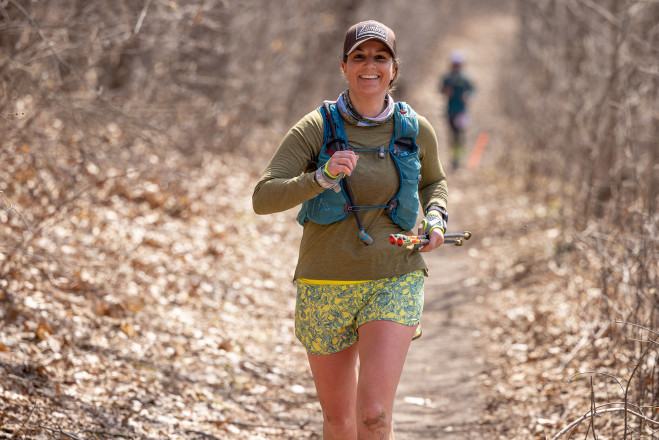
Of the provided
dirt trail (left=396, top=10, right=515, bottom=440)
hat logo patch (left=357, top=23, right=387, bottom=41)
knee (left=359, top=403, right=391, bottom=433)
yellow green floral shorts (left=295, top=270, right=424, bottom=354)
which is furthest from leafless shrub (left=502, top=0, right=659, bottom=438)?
hat logo patch (left=357, top=23, right=387, bottom=41)

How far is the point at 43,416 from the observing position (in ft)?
12.9

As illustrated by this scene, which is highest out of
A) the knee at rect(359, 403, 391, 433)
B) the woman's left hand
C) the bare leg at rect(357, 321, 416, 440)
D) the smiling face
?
the smiling face

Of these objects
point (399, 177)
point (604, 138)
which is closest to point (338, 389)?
point (399, 177)

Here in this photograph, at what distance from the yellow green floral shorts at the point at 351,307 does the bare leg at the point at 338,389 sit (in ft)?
0.18

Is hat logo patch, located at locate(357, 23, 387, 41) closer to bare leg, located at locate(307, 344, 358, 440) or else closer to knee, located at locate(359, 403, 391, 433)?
bare leg, located at locate(307, 344, 358, 440)

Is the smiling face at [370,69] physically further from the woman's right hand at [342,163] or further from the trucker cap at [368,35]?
the woman's right hand at [342,163]

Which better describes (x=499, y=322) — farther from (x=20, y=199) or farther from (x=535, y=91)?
(x=535, y=91)

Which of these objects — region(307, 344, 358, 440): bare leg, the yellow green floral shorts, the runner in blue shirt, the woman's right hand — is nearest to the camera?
the woman's right hand

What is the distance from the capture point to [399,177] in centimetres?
→ 329

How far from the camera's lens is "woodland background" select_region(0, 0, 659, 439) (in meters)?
4.53

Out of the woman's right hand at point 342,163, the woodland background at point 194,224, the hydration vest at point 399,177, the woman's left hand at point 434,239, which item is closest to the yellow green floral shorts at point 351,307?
the woman's left hand at point 434,239

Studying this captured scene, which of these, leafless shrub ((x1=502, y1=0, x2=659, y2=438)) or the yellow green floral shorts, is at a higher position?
leafless shrub ((x1=502, y1=0, x2=659, y2=438))

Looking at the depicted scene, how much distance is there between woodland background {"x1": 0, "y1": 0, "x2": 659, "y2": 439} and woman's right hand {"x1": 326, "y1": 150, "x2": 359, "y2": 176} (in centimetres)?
135

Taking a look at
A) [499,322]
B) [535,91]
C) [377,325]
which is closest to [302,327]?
[377,325]
